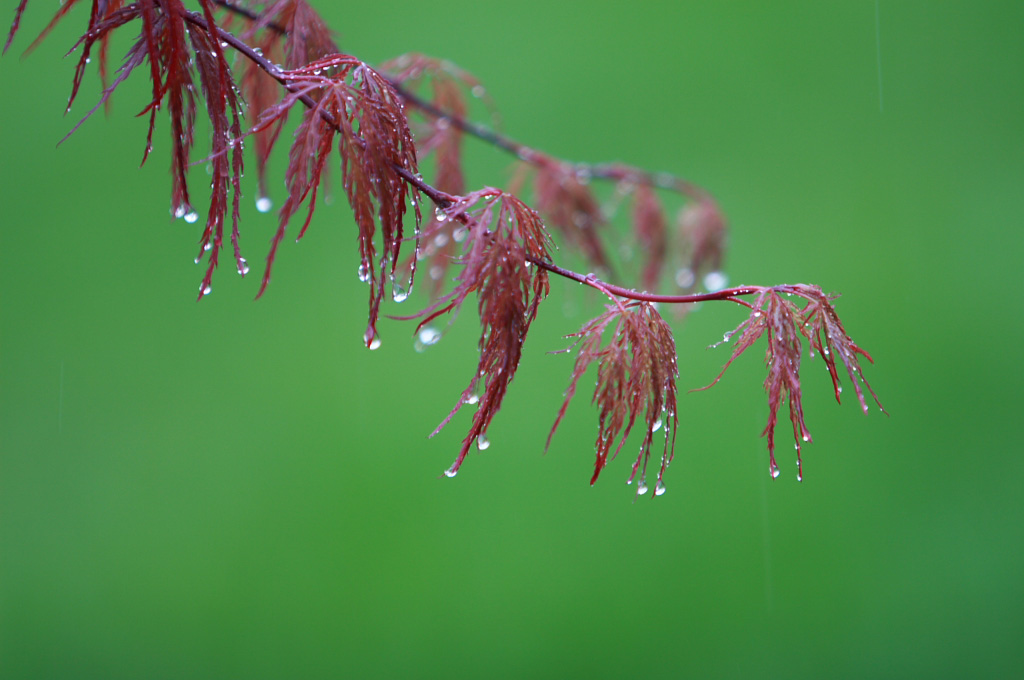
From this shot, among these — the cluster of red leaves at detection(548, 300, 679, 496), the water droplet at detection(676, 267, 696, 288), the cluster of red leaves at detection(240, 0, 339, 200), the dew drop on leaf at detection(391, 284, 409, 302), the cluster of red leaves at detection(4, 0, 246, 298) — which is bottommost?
the cluster of red leaves at detection(548, 300, 679, 496)

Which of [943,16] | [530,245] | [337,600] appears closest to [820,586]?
[337,600]

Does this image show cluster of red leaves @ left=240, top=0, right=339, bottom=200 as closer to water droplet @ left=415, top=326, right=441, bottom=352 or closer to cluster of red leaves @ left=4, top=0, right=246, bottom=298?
cluster of red leaves @ left=4, top=0, right=246, bottom=298

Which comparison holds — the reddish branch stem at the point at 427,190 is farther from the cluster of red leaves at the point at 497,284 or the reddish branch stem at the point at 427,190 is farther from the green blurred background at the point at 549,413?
the green blurred background at the point at 549,413

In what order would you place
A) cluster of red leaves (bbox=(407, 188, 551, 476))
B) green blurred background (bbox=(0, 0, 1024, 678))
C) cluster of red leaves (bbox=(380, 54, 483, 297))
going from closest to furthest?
cluster of red leaves (bbox=(407, 188, 551, 476)) → cluster of red leaves (bbox=(380, 54, 483, 297)) → green blurred background (bbox=(0, 0, 1024, 678))

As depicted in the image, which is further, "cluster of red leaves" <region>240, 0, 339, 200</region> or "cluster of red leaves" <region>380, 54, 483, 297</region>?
"cluster of red leaves" <region>380, 54, 483, 297</region>

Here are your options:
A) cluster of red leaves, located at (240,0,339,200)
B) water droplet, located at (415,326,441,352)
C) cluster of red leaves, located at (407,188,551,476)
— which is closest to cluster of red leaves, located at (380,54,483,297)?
cluster of red leaves, located at (240,0,339,200)

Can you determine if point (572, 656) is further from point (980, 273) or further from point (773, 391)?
point (980, 273)

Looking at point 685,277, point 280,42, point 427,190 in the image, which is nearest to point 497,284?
point 427,190

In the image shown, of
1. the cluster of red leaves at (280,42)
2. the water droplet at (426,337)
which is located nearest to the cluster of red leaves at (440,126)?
the cluster of red leaves at (280,42)
